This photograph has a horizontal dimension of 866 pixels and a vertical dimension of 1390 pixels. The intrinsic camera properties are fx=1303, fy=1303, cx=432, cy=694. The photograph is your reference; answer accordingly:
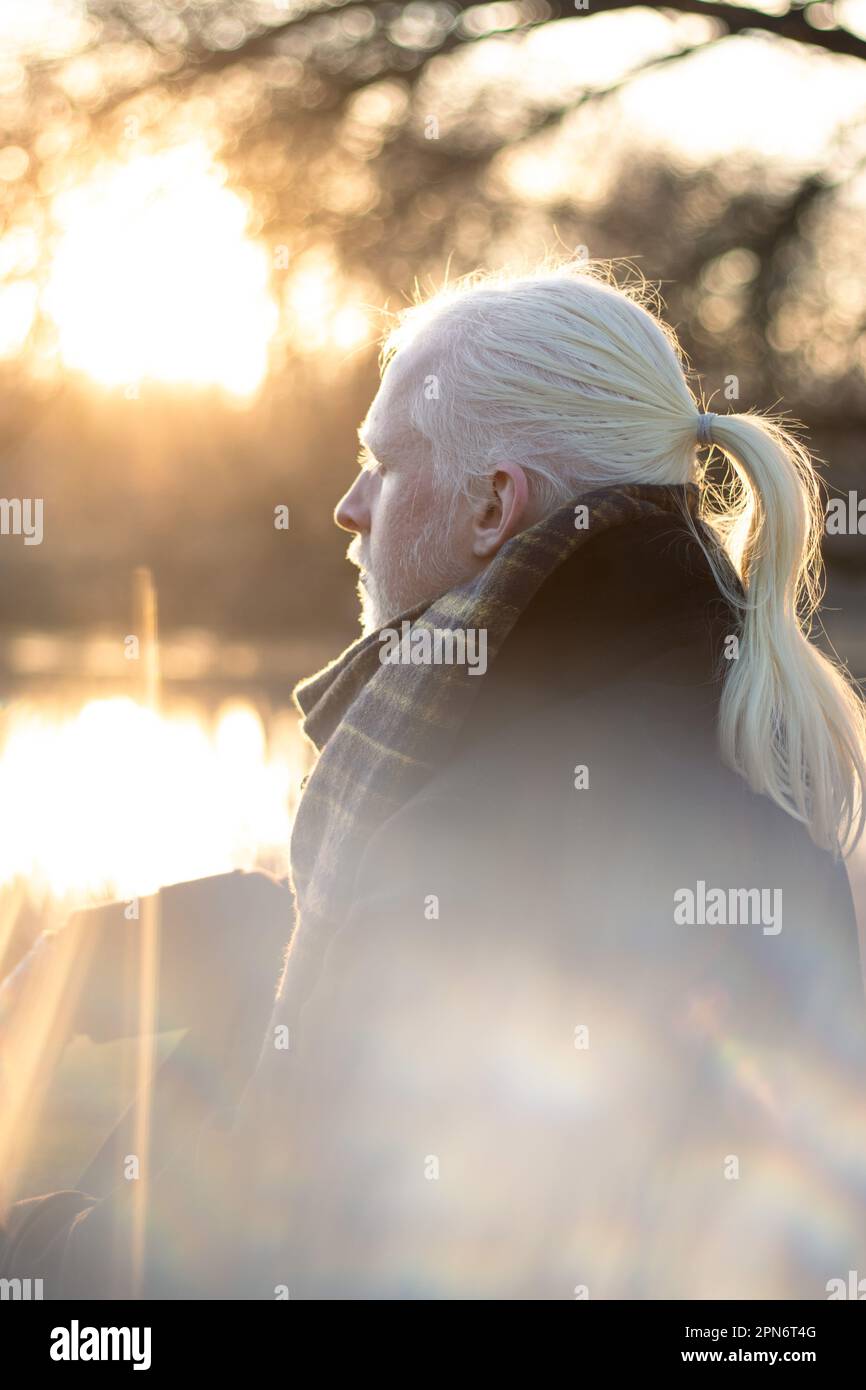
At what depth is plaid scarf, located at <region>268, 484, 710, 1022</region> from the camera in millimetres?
1494

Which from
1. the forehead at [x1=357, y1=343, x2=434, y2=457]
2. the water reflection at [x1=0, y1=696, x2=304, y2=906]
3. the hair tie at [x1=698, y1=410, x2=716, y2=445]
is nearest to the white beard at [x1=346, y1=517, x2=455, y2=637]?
the forehead at [x1=357, y1=343, x2=434, y2=457]

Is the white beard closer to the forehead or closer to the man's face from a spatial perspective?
the man's face

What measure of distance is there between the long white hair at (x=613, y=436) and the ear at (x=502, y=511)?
0.07ft

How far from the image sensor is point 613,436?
5.64 feet

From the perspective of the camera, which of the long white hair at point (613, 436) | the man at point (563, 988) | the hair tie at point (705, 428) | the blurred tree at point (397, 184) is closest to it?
the man at point (563, 988)

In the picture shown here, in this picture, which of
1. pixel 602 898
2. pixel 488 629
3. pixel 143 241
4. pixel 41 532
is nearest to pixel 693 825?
pixel 602 898

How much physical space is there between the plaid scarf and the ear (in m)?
0.10

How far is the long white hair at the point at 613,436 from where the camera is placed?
161 cm

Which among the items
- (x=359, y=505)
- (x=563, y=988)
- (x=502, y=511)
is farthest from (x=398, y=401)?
(x=563, y=988)

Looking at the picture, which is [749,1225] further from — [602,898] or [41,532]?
[41,532]

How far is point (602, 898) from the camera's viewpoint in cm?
145

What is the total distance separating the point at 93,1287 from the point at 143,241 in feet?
8.77

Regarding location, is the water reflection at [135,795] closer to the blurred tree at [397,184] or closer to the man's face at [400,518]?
the man's face at [400,518]

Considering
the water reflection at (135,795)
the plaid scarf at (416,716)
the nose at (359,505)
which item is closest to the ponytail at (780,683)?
the plaid scarf at (416,716)
